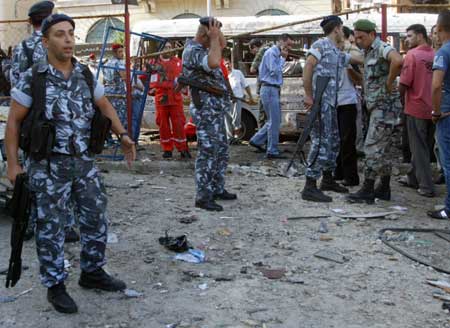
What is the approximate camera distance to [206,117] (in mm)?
6070

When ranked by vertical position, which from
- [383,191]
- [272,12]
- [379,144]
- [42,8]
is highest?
[272,12]

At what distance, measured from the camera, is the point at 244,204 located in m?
6.56

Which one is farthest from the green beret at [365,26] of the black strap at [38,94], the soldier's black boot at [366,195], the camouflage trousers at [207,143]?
the black strap at [38,94]

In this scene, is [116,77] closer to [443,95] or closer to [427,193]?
[427,193]

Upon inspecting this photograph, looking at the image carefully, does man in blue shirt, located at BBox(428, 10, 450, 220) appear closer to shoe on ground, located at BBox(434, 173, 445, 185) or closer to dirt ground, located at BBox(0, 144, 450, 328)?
dirt ground, located at BBox(0, 144, 450, 328)

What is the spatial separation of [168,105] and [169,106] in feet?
0.08

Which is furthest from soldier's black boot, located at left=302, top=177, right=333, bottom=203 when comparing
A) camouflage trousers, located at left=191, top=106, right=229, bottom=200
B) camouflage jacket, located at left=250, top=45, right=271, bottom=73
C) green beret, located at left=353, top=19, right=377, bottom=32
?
camouflage jacket, located at left=250, top=45, right=271, bottom=73

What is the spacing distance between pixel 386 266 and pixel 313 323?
1.22m

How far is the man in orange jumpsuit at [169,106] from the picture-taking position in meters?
9.93

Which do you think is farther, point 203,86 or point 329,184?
point 329,184

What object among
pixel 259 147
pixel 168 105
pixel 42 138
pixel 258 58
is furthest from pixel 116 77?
pixel 42 138

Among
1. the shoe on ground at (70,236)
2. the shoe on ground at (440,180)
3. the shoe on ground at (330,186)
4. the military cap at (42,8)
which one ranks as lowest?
the shoe on ground at (440,180)

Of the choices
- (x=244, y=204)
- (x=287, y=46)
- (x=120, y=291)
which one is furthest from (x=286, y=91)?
(x=120, y=291)

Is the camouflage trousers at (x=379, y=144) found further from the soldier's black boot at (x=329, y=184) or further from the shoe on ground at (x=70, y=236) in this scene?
the shoe on ground at (x=70, y=236)
